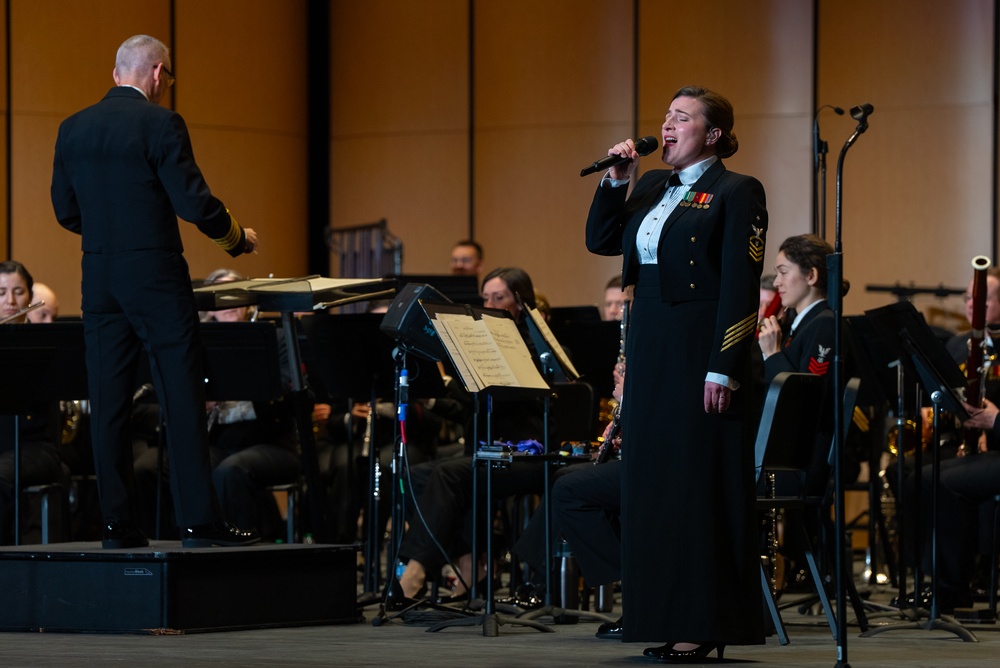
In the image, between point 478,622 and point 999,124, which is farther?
point 999,124

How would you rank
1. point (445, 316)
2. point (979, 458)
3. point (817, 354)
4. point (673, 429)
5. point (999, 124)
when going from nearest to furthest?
point (673, 429) → point (445, 316) → point (817, 354) → point (979, 458) → point (999, 124)

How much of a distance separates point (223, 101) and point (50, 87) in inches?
42.1

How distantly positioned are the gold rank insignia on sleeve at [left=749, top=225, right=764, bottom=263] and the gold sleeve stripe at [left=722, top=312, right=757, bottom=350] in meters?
0.14

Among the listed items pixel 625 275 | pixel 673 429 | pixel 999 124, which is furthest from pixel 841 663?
pixel 999 124

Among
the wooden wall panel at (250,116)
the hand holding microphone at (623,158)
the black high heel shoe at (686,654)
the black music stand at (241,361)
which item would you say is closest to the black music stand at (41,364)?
the black music stand at (241,361)

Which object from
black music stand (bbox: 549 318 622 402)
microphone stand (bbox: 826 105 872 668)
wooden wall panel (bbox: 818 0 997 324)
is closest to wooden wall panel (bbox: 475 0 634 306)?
wooden wall panel (bbox: 818 0 997 324)

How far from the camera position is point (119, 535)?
4.38 metres

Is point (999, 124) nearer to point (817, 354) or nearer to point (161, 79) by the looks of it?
point (817, 354)

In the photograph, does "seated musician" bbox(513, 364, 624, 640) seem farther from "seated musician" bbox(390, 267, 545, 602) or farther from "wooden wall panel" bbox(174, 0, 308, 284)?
"wooden wall panel" bbox(174, 0, 308, 284)

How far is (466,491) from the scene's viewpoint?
18.0 ft

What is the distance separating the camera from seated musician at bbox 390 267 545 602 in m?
5.28

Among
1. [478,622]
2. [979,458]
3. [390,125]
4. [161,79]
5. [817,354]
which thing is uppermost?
[390,125]

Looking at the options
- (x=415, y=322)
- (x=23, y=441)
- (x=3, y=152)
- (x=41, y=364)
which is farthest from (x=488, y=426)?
(x=3, y=152)

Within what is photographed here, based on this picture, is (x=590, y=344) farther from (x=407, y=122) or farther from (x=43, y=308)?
(x=407, y=122)
